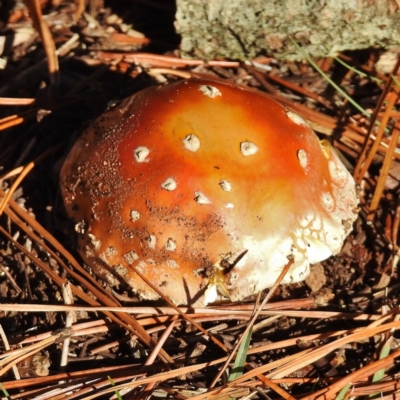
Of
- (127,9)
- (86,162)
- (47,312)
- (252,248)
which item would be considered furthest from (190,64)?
(47,312)

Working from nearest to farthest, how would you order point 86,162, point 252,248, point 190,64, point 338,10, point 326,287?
point 252,248, point 86,162, point 326,287, point 338,10, point 190,64

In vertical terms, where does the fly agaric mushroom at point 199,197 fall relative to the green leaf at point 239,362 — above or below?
above

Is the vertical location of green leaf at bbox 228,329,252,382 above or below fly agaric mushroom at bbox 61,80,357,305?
below

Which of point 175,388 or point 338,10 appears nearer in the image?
point 175,388

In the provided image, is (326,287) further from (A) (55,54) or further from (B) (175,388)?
(A) (55,54)

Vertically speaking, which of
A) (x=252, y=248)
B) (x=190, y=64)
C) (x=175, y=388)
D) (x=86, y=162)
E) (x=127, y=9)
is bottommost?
(x=175, y=388)

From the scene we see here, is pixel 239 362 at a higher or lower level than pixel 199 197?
lower

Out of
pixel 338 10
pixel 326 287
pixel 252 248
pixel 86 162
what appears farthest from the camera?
pixel 338 10

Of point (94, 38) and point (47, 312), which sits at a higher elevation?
point (94, 38)
